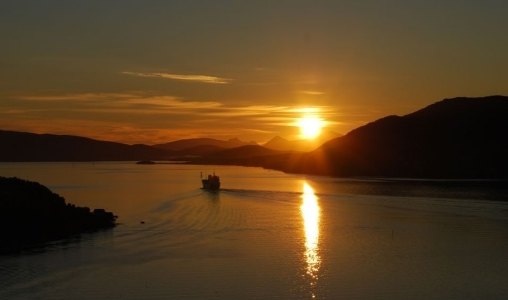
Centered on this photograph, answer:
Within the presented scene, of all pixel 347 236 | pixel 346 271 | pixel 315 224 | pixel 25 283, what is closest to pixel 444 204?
pixel 315 224

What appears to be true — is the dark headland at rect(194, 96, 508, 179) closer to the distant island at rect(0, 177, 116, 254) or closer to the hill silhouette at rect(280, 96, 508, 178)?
the hill silhouette at rect(280, 96, 508, 178)

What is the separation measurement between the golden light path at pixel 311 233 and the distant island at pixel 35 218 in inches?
631

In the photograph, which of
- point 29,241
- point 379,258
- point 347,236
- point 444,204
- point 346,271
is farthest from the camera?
point 444,204

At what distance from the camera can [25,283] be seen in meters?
25.5

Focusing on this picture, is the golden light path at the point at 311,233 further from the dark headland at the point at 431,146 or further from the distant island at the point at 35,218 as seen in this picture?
the dark headland at the point at 431,146

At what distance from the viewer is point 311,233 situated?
4256 centimetres

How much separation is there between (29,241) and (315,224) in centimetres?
2239

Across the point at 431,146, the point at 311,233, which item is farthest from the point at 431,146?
the point at 311,233

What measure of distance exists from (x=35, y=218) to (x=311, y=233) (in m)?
19.7

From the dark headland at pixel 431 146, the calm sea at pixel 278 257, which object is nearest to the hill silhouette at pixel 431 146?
the dark headland at pixel 431 146

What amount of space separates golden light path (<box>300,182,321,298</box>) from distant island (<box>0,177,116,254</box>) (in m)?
16.0

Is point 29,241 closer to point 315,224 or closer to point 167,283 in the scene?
point 167,283

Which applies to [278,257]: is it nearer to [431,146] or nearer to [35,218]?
[35,218]

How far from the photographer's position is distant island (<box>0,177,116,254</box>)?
3666cm
